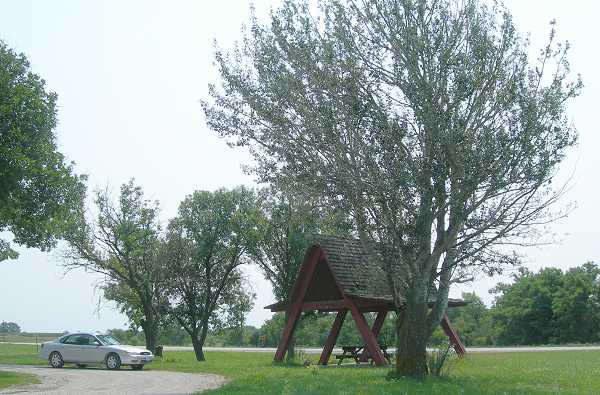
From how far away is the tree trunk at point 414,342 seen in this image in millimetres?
18328

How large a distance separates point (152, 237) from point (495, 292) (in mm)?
53782

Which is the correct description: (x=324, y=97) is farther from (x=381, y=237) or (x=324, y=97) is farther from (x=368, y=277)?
(x=368, y=277)

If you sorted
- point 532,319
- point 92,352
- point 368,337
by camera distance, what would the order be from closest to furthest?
point 368,337, point 92,352, point 532,319

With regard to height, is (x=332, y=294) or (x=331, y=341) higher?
(x=332, y=294)

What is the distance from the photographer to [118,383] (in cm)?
2014

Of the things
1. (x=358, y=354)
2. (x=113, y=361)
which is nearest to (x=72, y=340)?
(x=113, y=361)

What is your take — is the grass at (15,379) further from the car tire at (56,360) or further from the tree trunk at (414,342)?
the tree trunk at (414,342)

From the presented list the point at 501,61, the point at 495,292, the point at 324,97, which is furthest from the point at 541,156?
the point at 495,292

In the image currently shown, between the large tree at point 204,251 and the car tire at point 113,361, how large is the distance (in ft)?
39.8

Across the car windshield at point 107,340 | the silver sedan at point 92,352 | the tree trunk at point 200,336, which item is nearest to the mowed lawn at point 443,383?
the silver sedan at point 92,352

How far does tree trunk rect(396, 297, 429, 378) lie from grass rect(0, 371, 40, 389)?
36.4 ft

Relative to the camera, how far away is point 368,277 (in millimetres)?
19953

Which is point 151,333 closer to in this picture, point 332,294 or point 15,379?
point 332,294

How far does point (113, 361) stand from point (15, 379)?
6554 millimetres
